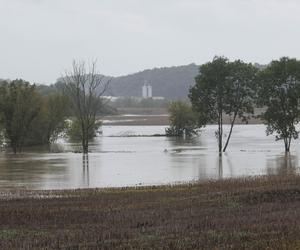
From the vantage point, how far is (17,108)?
180 feet

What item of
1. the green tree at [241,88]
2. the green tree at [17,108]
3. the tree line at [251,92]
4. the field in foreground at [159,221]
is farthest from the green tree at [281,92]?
the field in foreground at [159,221]

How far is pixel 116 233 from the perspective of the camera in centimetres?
927

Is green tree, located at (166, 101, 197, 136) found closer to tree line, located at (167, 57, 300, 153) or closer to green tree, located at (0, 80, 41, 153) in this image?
green tree, located at (0, 80, 41, 153)

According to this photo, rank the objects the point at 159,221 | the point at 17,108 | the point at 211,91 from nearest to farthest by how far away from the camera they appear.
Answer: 1. the point at 159,221
2. the point at 211,91
3. the point at 17,108

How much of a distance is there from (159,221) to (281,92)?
36.4 meters

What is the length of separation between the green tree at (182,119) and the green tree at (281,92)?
44.6 meters

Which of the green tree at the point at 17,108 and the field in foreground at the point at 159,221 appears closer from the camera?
the field in foreground at the point at 159,221

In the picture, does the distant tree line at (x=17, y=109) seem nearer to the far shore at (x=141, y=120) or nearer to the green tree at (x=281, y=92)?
the green tree at (x=281, y=92)

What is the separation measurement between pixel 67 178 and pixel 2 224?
50.3 ft

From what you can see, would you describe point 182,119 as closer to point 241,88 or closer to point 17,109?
point 17,109

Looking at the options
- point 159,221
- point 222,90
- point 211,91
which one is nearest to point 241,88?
point 222,90

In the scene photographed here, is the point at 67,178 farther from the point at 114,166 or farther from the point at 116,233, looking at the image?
the point at 116,233

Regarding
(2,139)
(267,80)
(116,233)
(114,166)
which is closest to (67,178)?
(114,166)

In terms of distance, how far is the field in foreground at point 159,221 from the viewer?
26.8ft
